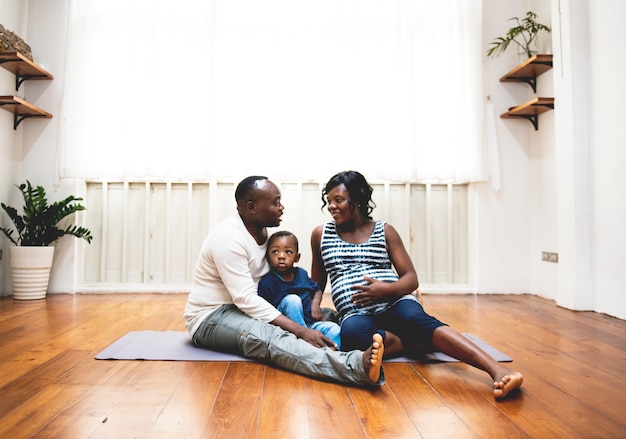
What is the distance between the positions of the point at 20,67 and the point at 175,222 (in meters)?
1.67

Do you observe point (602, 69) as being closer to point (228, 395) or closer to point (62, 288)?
point (228, 395)

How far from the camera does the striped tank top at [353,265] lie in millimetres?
1904

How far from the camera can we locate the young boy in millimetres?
1900

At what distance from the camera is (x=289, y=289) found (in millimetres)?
1984

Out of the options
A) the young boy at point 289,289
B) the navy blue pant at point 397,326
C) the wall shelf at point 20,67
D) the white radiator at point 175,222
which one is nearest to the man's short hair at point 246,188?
the young boy at point 289,289

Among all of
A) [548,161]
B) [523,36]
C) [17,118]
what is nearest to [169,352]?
[17,118]

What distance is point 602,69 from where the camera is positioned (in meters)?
2.98

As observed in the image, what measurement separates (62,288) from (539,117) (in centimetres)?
417

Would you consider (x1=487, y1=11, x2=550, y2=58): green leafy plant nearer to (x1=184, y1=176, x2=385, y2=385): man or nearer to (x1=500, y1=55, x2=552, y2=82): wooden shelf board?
(x1=500, y1=55, x2=552, y2=82): wooden shelf board

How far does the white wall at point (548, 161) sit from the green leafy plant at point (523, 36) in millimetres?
92

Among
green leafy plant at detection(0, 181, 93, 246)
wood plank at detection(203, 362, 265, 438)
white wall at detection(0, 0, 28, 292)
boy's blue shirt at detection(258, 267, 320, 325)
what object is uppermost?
white wall at detection(0, 0, 28, 292)

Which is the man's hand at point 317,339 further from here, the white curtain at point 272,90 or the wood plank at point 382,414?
the white curtain at point 272,90

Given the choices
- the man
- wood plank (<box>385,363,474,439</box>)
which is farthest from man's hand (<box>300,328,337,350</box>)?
wood plank (<box>385,363,474,439</box>)

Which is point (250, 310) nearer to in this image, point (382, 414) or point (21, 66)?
point (382, 414)
